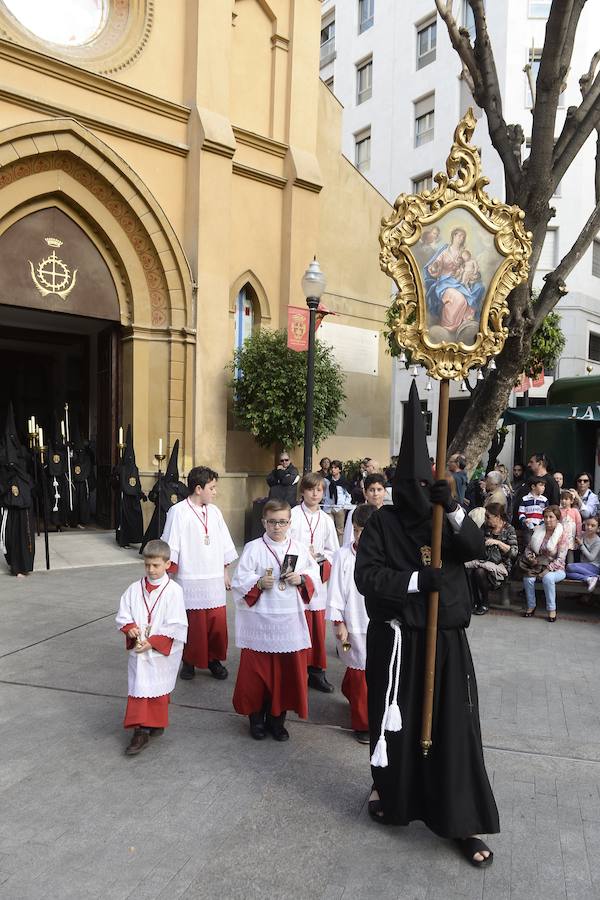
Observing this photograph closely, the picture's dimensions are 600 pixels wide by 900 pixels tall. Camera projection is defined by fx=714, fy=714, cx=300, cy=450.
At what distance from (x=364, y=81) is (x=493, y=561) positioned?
29.0m

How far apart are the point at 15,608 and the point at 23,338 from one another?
10.4m

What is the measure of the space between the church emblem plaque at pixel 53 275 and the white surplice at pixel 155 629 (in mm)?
8936

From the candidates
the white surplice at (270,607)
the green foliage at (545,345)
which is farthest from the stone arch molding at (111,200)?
the white surplice at (270,607)

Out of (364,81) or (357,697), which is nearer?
(357,697)

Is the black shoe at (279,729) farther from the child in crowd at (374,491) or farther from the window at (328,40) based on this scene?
the window at (328,40)

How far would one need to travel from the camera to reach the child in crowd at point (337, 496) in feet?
41.1

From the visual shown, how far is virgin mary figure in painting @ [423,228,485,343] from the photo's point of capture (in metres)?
4.58

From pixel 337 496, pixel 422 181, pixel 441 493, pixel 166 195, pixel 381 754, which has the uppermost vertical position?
pixel 422 181

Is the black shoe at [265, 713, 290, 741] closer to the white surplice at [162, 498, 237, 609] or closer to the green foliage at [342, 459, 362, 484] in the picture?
the white surplice at [162, 498, 237, 609]

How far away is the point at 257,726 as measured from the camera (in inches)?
196

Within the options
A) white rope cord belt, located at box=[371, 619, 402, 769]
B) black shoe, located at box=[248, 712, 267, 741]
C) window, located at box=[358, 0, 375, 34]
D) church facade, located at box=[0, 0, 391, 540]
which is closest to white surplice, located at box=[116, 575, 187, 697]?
black shoe, located at box=[248, 712, 267, 741]

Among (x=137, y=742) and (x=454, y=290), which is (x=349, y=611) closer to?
(x=137, y=742)

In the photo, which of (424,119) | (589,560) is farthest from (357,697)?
(424,119)

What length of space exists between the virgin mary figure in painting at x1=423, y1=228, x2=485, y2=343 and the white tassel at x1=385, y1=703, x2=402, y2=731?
2.30 meters
